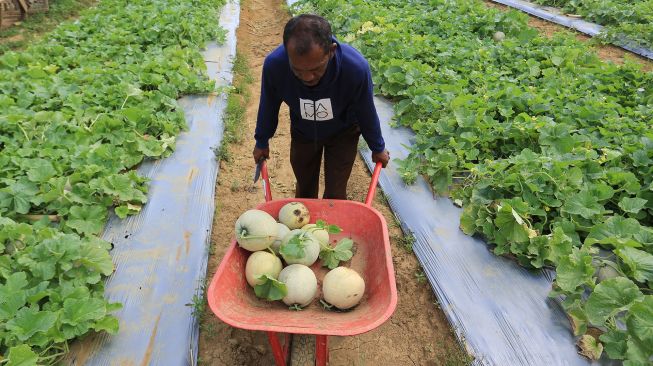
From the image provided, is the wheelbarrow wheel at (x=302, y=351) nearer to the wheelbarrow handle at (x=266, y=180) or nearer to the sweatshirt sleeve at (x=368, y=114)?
the wheelbarrow handle at (x=266, y=180)

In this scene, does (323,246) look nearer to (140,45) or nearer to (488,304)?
(488,304)

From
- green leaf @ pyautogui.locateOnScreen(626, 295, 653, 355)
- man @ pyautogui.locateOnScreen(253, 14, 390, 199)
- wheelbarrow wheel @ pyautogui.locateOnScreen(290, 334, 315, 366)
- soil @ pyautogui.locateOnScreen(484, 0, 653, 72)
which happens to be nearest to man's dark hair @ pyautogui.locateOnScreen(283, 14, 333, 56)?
man @ pyautogui.locateOnScreen(253, 14, 390, 199)

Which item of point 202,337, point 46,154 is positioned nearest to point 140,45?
point 46,154

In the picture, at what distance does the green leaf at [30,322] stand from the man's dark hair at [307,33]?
6.63ft

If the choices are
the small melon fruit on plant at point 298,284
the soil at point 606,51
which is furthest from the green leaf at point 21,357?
the soil at point 606,51

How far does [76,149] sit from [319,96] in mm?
2685

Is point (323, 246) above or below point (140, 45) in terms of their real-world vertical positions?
above

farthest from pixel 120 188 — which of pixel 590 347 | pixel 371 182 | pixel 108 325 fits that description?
pixel 590 347

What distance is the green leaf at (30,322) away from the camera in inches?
90.4

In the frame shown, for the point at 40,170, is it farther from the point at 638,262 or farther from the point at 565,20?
the point at 565,20

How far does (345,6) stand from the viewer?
8570 millimetres

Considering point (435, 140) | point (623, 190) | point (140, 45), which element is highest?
point (623, 190)

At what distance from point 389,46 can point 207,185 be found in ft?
12.5

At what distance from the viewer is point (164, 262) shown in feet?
10.2
